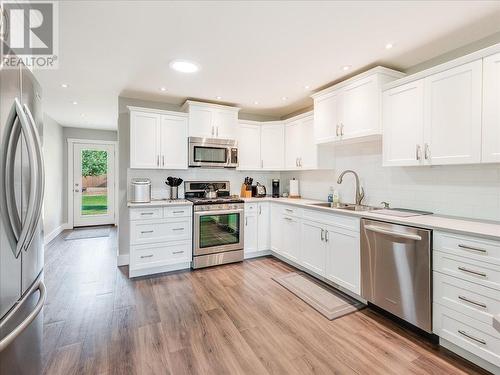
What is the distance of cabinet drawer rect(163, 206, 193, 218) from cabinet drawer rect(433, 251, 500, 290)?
2.84 metres

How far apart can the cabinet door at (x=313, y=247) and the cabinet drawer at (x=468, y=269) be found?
124cm

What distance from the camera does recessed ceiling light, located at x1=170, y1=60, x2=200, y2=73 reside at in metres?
2.68

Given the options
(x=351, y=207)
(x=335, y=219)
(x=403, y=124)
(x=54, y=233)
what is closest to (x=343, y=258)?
(x=335, y=219)

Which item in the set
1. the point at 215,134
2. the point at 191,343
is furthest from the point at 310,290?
the point at 215,134

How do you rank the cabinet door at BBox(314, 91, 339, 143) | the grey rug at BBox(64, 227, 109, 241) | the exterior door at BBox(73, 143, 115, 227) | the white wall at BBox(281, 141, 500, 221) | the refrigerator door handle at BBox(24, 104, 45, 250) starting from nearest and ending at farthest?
the refrigerator door handle at BBox(24, 104, 45, 250), the white wall at BBox(281, 141, 500, 221), the cabinet door at BBox(314, 91, 339, 143), the grey rug at BBox(64, 227, 109, 241), the exterior door at BBox(73, 143, 115, 227)

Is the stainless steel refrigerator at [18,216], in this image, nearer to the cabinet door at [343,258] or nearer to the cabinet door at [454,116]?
the cabinet door at [343,258]

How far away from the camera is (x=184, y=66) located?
2.76 metres

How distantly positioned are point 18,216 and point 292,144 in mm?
3695

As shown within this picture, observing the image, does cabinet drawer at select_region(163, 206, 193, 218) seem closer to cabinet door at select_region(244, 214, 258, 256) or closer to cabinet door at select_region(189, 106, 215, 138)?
cabinet door at select_region(244, 214, 258, 256)

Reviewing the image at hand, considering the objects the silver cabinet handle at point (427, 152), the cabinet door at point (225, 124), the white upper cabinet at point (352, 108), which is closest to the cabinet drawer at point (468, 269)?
the silver cabinet handle at point (427, 152)

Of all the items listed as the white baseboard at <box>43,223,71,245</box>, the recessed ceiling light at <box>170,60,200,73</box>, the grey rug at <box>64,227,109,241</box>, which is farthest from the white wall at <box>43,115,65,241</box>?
the recessed ceiling light at <box>170,60,200,73</box>

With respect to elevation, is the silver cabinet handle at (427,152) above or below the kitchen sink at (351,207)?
above

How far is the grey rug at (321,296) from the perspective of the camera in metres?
2.51

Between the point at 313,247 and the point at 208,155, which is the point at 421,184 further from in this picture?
the point at 208,155
